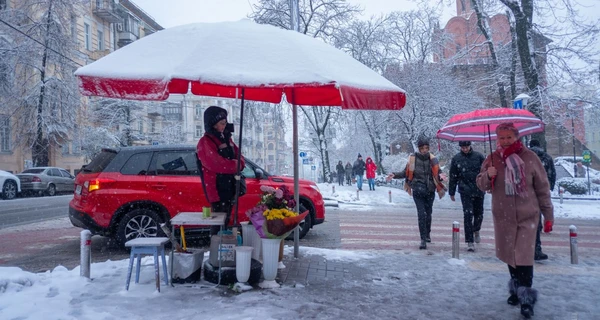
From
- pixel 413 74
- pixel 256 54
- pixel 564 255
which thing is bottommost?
pixel 564 255

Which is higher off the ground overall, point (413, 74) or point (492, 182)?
point (413, 74)

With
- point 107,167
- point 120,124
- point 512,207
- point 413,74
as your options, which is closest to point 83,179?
point 107,167

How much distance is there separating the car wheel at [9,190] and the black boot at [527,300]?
22.7 m

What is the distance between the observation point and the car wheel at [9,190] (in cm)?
2031

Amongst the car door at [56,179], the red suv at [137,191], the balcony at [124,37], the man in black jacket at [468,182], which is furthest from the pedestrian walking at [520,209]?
the balcony at [124,37]

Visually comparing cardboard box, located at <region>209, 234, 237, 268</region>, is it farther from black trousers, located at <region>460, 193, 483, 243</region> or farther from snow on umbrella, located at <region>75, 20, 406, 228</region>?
black trousers, located at <region>460, 193, 483, 243</region>

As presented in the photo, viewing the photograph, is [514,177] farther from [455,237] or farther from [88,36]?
[88,36]

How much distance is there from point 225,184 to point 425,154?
4.03m

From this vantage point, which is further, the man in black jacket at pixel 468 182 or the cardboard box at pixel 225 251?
the man in black jacket at pixel 468 182

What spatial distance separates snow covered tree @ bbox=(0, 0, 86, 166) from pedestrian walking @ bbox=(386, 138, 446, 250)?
2450 cm

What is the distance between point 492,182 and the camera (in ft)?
15.1

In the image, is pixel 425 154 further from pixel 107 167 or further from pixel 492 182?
pixel 107 167

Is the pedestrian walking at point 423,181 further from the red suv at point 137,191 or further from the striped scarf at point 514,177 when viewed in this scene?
the striped scarf at point 514,177

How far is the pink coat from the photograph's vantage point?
14.0 ft
